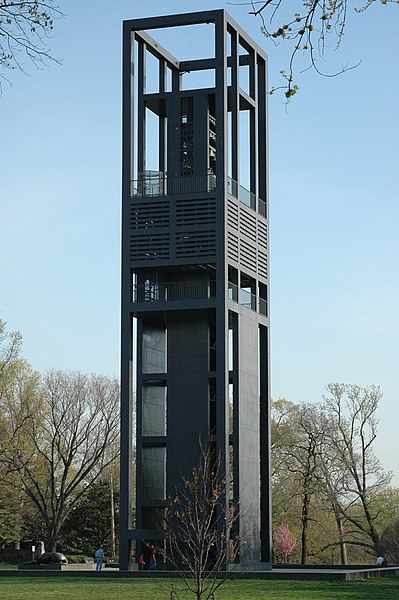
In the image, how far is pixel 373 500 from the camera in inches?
1994

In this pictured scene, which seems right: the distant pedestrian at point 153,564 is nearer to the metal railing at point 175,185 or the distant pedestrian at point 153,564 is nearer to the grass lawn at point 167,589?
the grass lawn at point 167,589

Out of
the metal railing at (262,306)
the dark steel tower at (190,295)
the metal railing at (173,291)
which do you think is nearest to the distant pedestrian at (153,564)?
the dark steel tower at (190,295)

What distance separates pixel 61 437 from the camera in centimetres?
5247

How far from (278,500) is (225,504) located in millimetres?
17997

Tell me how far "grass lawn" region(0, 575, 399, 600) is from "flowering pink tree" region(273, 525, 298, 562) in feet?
62.6

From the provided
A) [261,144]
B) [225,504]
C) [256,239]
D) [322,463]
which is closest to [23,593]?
[225,504]

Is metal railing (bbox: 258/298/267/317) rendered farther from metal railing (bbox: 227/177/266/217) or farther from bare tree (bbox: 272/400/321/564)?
bare tree (bbox: 272/400/321/564)

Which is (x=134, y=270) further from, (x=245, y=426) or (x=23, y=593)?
(x=23, y=593)

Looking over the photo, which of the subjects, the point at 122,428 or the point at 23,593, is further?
the point at 122,428

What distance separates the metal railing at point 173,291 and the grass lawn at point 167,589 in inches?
390

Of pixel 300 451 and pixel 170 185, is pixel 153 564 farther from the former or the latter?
pixel 300 451

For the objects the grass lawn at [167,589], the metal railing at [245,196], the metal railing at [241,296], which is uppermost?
the metal railing at [245,196]

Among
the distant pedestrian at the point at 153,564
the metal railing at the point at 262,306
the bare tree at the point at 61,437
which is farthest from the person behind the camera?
the bare tree at the point at 61,437

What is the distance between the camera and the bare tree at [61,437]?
4947 centimetres
